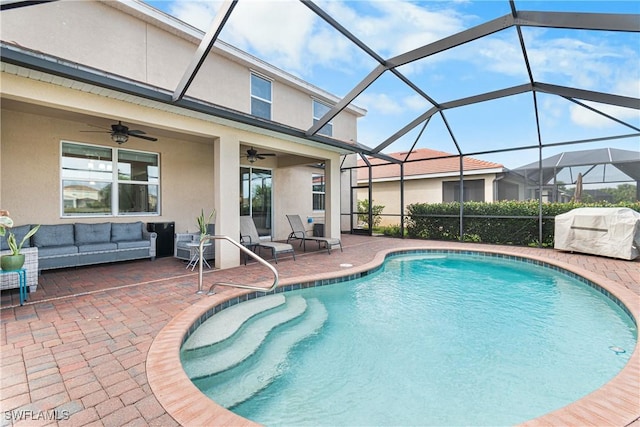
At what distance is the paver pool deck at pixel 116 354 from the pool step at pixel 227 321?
0.78 feet

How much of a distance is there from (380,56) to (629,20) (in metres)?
3.80

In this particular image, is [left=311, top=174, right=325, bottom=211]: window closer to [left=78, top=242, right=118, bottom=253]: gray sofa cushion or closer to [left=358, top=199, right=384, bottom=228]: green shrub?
[left=358, top=199, right=384, bottom=228]: green shrub

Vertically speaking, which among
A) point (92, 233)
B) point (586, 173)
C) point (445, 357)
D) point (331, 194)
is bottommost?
point (445, 357)

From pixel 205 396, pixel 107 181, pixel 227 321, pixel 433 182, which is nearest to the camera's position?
pixel 205 396

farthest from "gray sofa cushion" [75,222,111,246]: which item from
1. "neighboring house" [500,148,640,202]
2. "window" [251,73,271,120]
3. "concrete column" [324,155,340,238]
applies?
"neighboring house" [500,148,640,202]

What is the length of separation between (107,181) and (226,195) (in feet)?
11.5

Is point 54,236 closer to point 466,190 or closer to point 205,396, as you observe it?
point 205,396

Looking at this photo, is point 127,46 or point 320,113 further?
point 320,113

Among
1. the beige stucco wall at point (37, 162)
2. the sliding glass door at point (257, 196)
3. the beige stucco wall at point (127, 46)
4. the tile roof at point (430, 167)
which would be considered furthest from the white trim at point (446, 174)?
the beige stucco wall at point (37, 162)

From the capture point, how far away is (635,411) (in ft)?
7.15

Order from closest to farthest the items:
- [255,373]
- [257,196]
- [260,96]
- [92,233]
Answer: [255,373], [92,233], [260,96], [257,196]

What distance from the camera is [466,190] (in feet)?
52.4

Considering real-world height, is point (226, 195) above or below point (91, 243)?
above

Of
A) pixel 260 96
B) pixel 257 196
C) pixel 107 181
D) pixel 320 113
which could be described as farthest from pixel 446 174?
pixel 107 181
